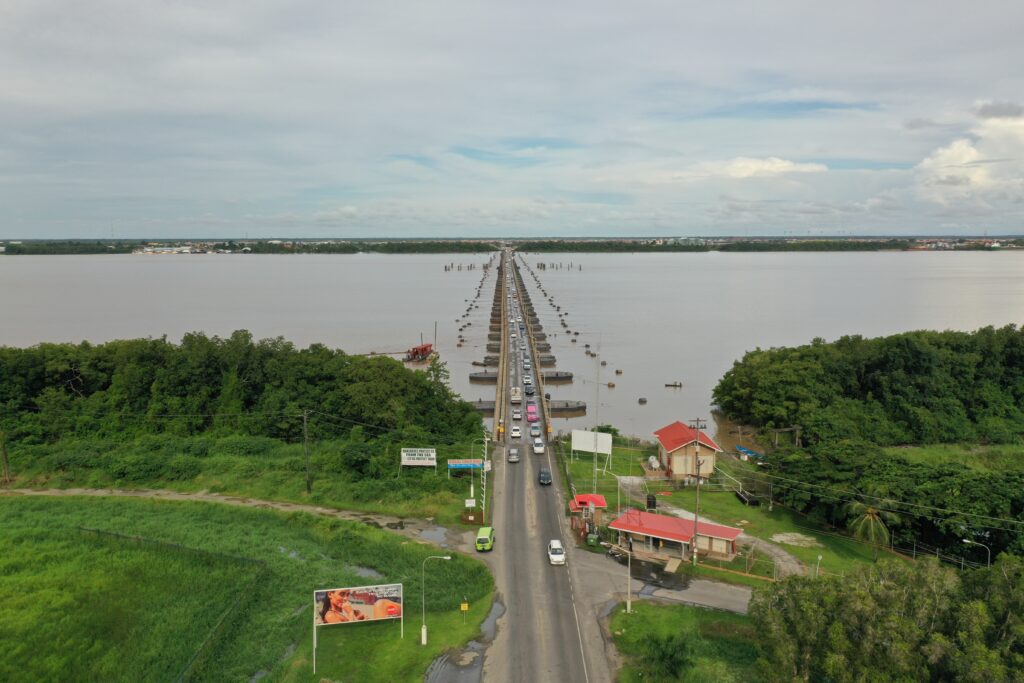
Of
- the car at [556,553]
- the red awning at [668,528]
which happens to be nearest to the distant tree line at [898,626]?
the red awning at [668,528]

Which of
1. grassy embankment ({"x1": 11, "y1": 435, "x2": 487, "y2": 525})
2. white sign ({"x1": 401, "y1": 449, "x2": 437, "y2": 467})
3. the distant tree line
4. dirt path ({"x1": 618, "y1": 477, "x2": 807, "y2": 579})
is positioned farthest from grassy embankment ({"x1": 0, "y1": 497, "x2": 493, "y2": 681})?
dirt path ({"x1": 618, "y1": 477, "x2": 807, "y2": 579})

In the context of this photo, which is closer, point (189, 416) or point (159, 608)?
point (159, 608)

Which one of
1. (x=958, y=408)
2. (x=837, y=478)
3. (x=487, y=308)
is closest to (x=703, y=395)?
(x=958, y=408)

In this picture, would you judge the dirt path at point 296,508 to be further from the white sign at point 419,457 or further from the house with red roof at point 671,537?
the house with red roof at point 671,537

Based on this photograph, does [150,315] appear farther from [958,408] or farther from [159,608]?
[958,408]

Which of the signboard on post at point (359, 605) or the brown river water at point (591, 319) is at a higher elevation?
the brown river water at point (591, 319)

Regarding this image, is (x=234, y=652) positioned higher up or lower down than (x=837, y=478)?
lower down

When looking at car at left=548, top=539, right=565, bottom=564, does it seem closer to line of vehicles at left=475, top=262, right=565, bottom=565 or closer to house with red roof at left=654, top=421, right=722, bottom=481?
line of vehicles at left=475, top=262, right=565, bottom=565
